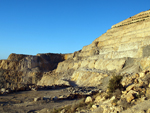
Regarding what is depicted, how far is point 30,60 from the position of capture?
50.0 m

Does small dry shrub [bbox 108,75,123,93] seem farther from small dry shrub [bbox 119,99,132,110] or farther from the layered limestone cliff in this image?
the layered limestone cliff

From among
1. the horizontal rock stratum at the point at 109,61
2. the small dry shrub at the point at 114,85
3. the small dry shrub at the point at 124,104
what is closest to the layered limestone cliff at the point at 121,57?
the horizontal rock stratum at the point at 109,61

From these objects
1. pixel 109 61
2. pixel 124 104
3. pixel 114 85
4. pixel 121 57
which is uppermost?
pixel 121 57

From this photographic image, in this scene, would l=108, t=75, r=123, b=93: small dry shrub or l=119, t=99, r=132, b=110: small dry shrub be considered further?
l=108, t=75, r=123, b=93: small dry shrub

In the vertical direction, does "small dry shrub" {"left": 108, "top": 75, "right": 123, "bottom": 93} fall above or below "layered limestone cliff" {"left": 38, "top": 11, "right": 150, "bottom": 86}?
below

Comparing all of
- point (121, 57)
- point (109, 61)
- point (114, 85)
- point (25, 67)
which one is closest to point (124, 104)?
point (114, 85)

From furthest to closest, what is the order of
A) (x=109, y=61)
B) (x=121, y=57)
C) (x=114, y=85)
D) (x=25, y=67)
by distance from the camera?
(x=25, y=67), (x=109, y=61), (x=121, y=57), (x=114, y=85)

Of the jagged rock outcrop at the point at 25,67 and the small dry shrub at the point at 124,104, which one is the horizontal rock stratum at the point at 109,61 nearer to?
the jagged rock outcrop at the point at 25,67

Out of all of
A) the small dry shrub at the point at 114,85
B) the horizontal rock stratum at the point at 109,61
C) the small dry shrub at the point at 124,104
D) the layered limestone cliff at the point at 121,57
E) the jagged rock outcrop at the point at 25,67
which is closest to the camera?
the small dry shrub at the point at 124,104

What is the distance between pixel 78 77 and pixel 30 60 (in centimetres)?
2826

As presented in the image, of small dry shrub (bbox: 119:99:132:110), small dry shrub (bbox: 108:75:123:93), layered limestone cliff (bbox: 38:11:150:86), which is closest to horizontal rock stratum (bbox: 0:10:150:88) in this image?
layered limestone cliff (bbox: 38:11:150:86)

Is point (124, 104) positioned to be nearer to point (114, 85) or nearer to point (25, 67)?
point (114, 85)

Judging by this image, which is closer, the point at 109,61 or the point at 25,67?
the point at 109,61

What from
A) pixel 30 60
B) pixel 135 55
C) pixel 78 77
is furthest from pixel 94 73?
pixel 30 60
